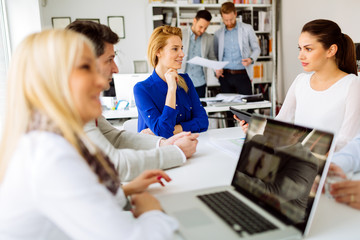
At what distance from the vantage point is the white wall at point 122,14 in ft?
15.6

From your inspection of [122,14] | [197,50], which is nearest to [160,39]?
A: [197,50]

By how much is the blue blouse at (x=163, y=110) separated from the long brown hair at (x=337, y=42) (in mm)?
816

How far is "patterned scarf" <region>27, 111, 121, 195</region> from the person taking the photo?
613 millimetres

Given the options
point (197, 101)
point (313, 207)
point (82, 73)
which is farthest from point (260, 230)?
point (197, 101)

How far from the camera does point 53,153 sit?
0.56m

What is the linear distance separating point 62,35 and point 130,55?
4.60 m

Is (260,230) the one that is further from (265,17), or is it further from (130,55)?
(265,17)

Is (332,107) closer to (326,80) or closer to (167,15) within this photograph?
(326,80)

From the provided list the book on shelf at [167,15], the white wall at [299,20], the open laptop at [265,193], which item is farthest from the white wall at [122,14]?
the open laptop at [265,193]

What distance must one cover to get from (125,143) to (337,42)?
1257 millimetres

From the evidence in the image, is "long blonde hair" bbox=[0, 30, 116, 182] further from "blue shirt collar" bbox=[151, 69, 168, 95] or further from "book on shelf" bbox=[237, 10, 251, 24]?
"book on shelf" bbox=[237, 10, 251, 24]

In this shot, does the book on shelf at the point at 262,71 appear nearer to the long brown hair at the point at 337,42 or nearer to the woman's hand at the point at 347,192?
the long brown hair at the point at 337,42

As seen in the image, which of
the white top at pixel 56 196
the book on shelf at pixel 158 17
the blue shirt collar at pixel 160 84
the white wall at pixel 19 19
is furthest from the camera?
the book on shelf at pixel 158 17

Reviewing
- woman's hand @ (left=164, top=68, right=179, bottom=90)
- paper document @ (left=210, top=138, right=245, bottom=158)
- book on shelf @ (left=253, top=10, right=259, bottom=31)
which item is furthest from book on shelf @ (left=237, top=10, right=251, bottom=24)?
paper document @ (left=210, top=138, right=245, bottom=158)
